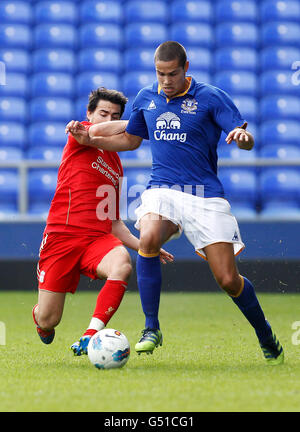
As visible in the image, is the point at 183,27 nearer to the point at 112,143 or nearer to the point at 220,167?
the point at 220,167

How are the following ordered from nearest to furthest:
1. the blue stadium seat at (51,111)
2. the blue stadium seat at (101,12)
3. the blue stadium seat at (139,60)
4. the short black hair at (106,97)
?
the short black hair at (106,97) → the blue stadium seat at (51,111) → the blue stadium seat at (139,60) → the blue stadium seat at (101,12)

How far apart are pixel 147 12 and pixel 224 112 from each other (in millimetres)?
8016

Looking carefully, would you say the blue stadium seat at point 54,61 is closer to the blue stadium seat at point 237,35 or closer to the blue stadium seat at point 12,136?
the blue stadium seat at point 12,136

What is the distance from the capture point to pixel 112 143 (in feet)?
15.4

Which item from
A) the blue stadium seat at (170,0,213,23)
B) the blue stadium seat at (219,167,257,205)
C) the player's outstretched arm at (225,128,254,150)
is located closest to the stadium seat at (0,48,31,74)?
the blue stadium seat at (170,0,213,23)

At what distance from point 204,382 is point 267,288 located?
9.31ft

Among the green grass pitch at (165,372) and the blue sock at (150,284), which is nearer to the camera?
the green grass pitch at (165,372)

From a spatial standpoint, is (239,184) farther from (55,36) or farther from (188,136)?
(188,136)

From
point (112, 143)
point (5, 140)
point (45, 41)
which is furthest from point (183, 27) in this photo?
point (112, 143)

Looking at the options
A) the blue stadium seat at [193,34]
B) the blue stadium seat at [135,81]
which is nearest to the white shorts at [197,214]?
the blue stadium seat at [135,81]

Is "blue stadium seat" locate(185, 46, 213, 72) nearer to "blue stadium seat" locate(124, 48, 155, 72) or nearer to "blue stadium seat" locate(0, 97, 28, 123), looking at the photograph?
"blue stadium seat" locate(124, 48, 155, 72)

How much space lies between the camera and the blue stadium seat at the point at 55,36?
11750 mm

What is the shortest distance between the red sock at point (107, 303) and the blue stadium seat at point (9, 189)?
4.90 m

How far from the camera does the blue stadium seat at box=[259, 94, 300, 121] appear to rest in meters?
10.7
